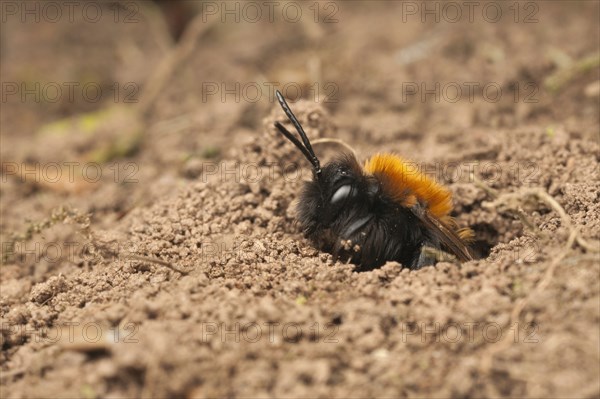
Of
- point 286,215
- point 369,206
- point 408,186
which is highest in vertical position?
point 408,186

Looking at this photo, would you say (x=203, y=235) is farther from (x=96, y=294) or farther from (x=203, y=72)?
(x=203, y=72)

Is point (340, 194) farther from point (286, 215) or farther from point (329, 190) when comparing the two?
point (286, 215)

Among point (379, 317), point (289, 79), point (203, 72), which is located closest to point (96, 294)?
point (379, 317)

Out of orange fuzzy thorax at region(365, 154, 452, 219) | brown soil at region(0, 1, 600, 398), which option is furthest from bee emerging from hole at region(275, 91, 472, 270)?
brown soil at region(0, 1, 600, 398)

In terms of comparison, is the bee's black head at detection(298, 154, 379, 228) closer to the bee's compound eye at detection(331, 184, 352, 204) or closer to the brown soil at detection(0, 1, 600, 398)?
→ the bee's compound eye at detection(331, 184, 352, 204)

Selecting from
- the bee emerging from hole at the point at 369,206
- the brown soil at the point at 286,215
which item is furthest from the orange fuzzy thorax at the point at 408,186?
the brown soil at the point at 286,215

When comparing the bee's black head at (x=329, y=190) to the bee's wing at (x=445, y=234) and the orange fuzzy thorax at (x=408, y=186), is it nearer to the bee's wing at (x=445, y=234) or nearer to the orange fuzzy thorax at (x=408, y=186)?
the orange fuzzy thorax at (x=408, y=186)

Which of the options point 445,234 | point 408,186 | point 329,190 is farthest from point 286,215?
point 445,234
